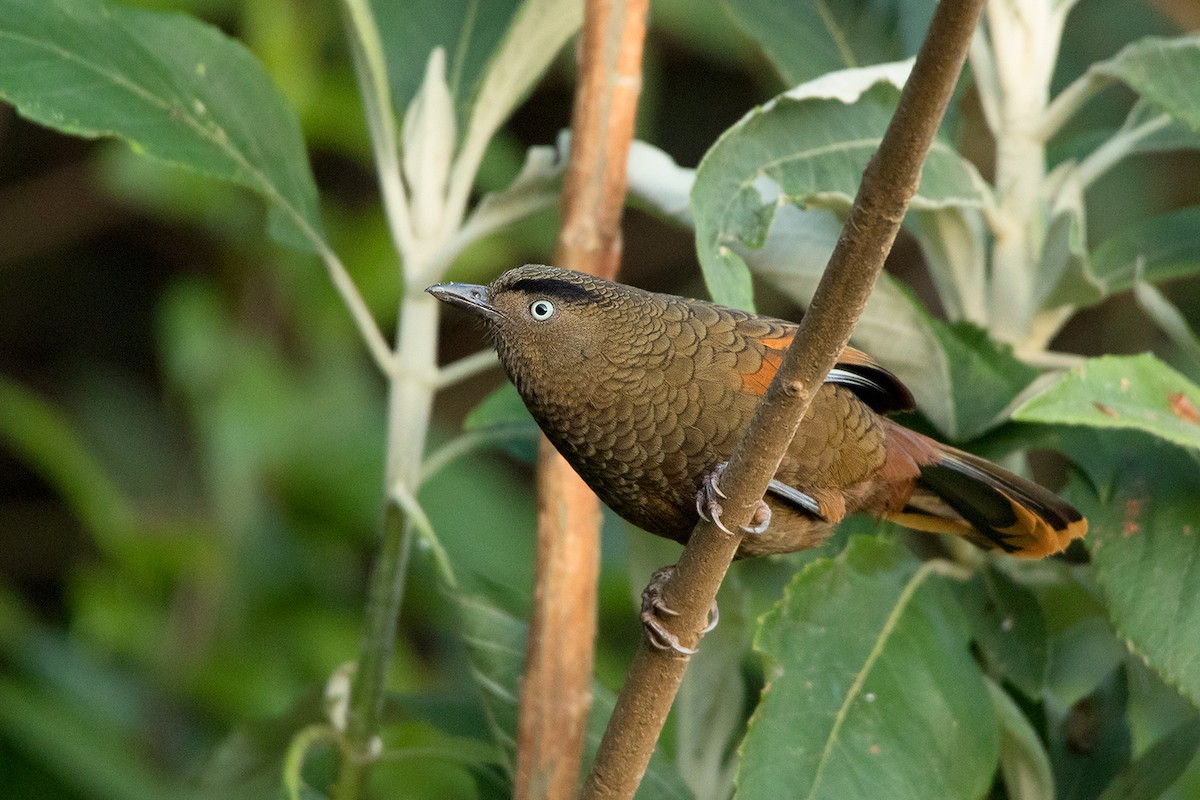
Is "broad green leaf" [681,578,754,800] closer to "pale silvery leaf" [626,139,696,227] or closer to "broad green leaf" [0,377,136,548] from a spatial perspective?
"pale silvery leaf" [626,139,696,227]

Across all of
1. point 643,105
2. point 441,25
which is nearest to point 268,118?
point 441,25

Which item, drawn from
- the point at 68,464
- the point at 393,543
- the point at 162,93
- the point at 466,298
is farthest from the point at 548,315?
the point at 68,464

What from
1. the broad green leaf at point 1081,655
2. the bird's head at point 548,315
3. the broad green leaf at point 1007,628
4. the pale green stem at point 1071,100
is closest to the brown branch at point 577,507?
the bird's head at point 548,315

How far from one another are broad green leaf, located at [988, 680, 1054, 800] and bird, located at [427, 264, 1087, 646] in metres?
0.29

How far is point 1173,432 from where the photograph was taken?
2.01m

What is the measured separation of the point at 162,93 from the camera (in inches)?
97.7

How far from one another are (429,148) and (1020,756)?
1649 millimetres

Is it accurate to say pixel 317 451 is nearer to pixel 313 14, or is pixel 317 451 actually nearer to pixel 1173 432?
pixel 313 14

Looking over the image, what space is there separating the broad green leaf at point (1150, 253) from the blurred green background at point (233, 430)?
44.3 inches

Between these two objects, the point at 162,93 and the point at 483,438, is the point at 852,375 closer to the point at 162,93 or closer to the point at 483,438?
the point at 483,438

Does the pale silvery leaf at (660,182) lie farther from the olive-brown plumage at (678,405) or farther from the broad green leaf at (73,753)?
the broad green leaf at (73,753)

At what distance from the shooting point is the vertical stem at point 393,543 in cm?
252

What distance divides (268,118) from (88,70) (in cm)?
36

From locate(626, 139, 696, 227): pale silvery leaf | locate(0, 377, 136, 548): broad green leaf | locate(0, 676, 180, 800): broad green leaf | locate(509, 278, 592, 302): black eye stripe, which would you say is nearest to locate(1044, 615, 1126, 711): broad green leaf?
locate(626, 139, 696, 227): pale silvery leaf
